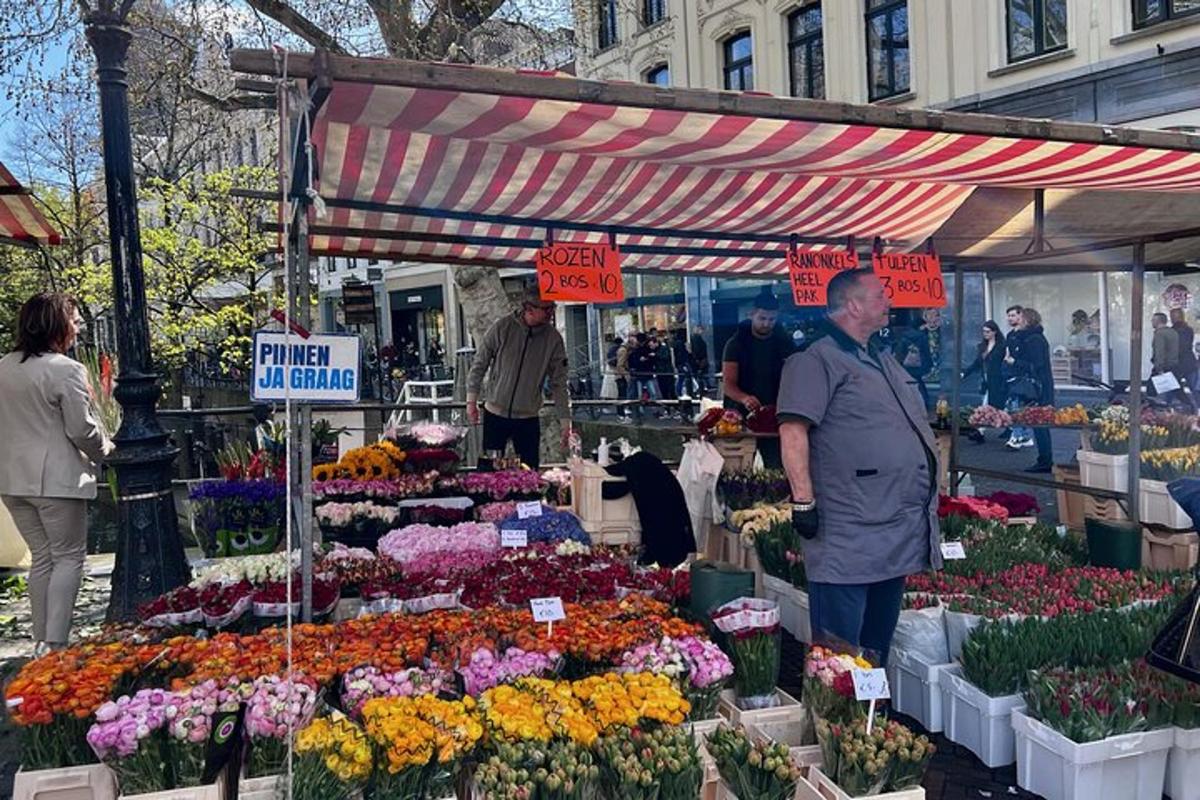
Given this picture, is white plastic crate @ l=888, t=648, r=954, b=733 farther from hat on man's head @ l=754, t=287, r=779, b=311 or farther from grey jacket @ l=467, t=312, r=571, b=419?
hat on man's head @ l=754, t=287, r=779, b=311

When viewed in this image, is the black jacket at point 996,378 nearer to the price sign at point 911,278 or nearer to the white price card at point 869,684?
the price sign at point 911,278

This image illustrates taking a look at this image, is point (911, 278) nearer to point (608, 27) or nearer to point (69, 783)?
point (69, 783)

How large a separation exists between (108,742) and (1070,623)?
3354 mm

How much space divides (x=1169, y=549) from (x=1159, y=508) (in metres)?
0.24

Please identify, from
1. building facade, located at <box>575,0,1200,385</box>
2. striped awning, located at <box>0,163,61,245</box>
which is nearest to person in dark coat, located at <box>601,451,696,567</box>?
striped awning, located at <box>0,163,61,245</box>

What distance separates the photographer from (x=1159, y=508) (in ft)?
17.7

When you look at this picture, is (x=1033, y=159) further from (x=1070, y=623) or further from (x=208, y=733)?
(x=208, y=733)

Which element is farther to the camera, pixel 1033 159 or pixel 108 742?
→ pixel 1033 159

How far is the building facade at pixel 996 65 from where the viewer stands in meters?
12.2

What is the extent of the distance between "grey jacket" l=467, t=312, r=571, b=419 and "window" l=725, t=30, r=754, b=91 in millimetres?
14313

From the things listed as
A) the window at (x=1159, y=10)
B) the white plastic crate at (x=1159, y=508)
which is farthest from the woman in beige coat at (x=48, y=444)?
the window at (x=1159, y=10)

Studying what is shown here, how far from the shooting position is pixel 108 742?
247 cm

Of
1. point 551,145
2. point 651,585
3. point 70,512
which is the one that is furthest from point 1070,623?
point 70,512

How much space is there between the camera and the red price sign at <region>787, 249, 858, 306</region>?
6504 mm
